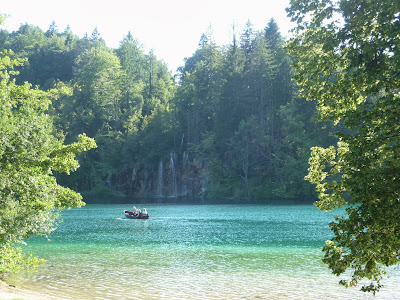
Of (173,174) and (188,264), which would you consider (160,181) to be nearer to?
(173,174)

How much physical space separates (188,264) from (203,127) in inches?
2610

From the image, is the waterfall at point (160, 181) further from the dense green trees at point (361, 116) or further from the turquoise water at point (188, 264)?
the dense green trees at point (361, 116)

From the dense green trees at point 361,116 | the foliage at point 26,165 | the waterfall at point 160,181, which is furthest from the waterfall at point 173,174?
the dense green trees at point 361,116

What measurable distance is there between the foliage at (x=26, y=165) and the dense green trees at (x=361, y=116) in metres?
6.88

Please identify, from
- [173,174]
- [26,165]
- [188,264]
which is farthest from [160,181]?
[26,165]

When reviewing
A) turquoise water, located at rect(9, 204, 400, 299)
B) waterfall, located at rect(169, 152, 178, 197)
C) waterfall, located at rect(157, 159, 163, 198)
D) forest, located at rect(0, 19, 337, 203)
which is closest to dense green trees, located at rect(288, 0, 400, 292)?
turquoise water, located at rect(9, 204, 400, 299)

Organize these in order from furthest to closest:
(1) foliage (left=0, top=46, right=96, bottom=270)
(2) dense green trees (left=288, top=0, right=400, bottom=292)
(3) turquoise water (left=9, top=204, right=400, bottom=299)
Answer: (3) turquoise water (left=9, top=204, right=400, bottom=299)
(1) foliage (left=0, top=46, right=96, bottom=270)
(2) dense green trees (left=288, top=0, right=400, bottom=292)

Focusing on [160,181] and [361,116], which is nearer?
[361,116]

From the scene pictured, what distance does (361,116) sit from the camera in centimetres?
842

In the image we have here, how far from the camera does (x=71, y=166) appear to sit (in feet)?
44.7

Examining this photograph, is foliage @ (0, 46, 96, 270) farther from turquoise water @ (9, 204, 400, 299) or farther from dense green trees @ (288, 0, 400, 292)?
dense green trees @ (288, 0, 400, 292)

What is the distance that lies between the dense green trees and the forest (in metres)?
60.7

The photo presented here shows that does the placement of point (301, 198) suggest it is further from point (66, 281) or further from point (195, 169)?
point (66, 281)

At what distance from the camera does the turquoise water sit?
1505cm
